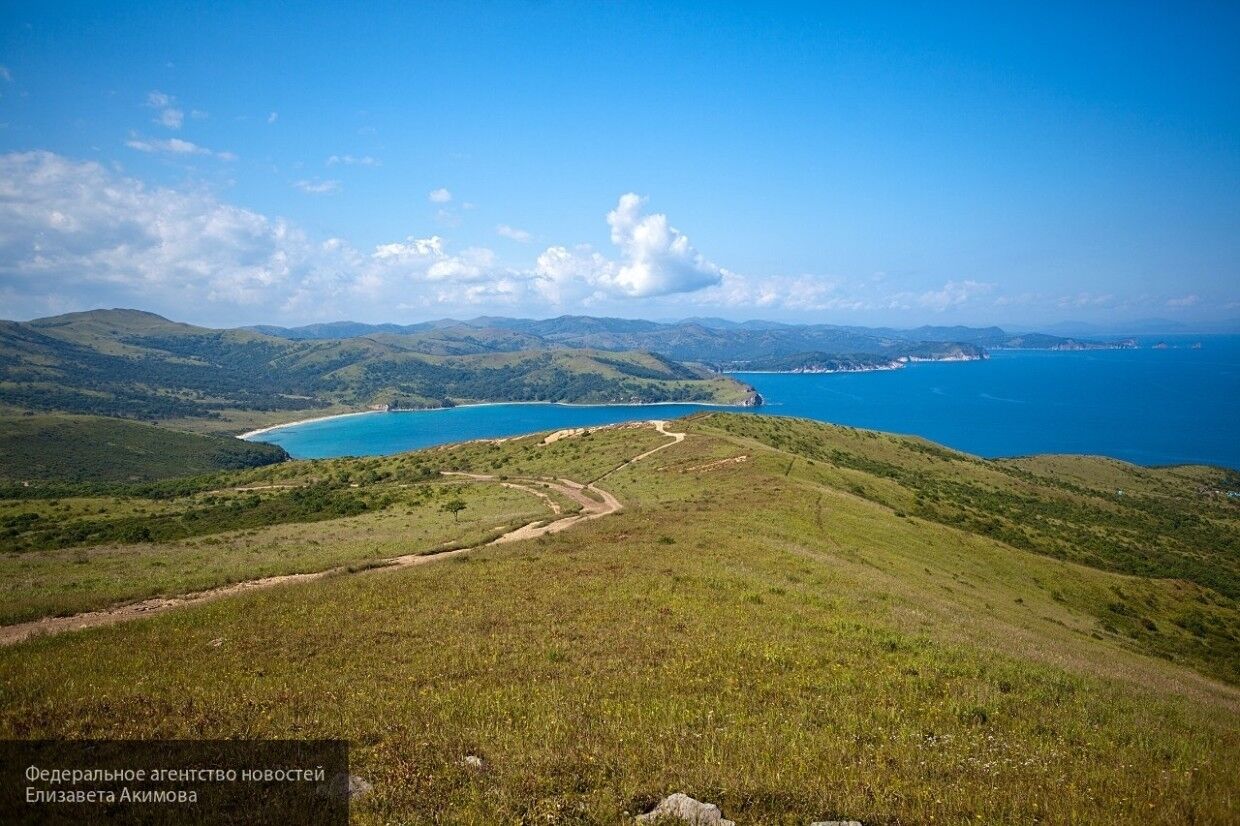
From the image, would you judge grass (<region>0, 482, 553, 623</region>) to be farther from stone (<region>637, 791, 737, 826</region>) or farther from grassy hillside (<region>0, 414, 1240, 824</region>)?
stone (<region>637, 791, 737, 826</region>)

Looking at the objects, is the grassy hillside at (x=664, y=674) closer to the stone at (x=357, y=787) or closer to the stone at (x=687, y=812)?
the stone at (x=357, y=787)

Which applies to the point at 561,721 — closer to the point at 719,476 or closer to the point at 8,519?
the point at 719,476

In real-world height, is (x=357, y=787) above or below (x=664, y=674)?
above

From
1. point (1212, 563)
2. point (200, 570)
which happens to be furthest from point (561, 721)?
point (1212, 563)

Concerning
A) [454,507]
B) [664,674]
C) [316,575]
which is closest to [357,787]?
[664,674]
